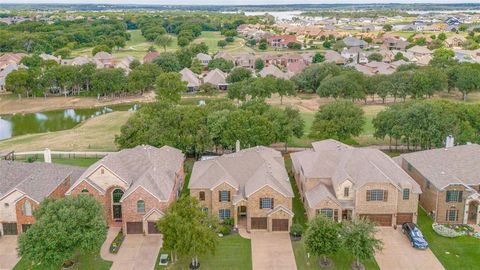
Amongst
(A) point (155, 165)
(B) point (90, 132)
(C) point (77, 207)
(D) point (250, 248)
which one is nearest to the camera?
(C) point (77, 207)

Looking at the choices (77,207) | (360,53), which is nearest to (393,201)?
(77,207)

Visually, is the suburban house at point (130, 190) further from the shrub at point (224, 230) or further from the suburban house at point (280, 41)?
the suburban house at point (280, 41)

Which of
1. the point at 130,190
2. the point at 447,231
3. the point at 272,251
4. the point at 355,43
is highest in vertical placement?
the point at 355,43

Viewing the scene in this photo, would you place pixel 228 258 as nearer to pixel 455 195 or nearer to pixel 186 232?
pixel 186 232

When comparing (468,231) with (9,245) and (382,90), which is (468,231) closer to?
(9,245)

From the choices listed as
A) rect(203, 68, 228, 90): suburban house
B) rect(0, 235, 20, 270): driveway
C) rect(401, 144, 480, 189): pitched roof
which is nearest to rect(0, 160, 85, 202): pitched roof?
rect(0, 235, 20, 270): driveway

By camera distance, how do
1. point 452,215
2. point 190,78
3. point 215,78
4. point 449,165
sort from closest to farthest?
1. point 452,215
2. point 449,165
3. point 190,78
4. point 215,78

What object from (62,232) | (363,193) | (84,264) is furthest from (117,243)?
(363,193)
